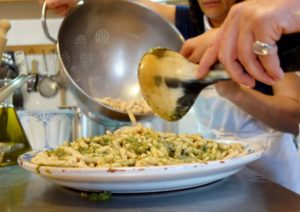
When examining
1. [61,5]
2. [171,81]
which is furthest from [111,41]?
[171,81]

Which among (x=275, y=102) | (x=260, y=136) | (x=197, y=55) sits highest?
(x=197, y=55)

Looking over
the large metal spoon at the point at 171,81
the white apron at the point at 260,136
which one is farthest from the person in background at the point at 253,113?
the large metal spoon at the point at 171,81

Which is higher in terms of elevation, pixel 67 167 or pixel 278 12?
pixel 278 12

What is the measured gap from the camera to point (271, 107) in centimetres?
83

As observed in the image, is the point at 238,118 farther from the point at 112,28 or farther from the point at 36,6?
the point at 36,6

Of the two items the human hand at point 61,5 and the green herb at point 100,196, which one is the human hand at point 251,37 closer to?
the green herb at point 100,196

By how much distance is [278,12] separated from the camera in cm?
42

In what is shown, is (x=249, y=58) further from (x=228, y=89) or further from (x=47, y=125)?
(x=47, y=125)

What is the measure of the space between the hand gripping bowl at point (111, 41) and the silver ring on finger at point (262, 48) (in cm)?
53

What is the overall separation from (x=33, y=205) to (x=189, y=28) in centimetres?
83

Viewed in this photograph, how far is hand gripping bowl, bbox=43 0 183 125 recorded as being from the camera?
95 centimetres

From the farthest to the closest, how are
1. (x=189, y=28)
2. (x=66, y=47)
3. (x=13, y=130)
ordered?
(x=189, y=28), (x=66, y=47), (x=13, y=130)

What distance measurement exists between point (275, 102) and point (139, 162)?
0.45 meters

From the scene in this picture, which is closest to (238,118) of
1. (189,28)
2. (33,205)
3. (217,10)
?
(217,10)
